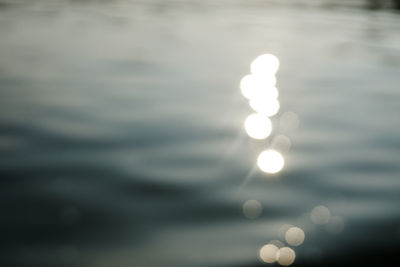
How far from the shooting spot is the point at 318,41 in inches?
298

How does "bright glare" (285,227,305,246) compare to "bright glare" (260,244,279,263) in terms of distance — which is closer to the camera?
"bright glare" (260,244,279,263)

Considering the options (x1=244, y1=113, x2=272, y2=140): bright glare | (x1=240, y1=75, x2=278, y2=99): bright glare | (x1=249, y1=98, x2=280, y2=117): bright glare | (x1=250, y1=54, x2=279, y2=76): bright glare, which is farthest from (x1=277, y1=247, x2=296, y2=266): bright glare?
(x1=250, y1=54, x2=279, y2=76): bright glare

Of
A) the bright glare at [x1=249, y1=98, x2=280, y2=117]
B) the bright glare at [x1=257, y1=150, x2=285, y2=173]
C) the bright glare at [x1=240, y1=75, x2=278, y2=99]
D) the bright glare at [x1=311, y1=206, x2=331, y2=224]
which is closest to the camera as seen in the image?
the bright glare at [x1=311, y1=206, x2=331, y2=224]

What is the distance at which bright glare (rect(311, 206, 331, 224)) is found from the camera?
217 centimetres

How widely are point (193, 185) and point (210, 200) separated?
19 centimetres

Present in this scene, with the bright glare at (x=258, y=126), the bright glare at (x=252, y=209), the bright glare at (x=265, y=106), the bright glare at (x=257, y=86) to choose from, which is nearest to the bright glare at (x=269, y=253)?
the bright glare at (x=252, y=209)

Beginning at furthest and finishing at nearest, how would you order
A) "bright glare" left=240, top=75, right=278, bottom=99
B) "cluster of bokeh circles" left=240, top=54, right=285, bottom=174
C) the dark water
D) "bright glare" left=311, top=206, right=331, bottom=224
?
"bright glare" left=240, top=75, right=278, bottom=99, "cluster of bokeh circles" left=240, top=54, right=285, bottom=174, "bright glare" left=311, top=206, right=331, bottom=224, the dark water

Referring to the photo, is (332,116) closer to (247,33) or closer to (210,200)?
(210,200)

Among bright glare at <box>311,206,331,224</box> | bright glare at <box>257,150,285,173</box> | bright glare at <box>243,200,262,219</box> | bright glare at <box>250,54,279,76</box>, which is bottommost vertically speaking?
bright glare at <box>311,206,331,224</box>

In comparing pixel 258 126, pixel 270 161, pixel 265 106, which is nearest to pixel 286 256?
pixel 270 161

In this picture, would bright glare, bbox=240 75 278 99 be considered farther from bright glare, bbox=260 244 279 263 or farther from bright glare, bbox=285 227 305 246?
bright glare, bbox=260 244 279 263

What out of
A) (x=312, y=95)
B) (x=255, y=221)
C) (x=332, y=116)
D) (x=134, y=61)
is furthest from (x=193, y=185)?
(x=134, y=61)

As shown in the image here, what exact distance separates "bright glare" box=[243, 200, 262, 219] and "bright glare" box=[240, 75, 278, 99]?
215cm

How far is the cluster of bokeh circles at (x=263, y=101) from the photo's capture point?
290 centimetres
